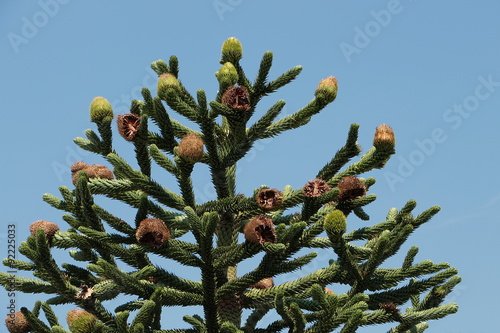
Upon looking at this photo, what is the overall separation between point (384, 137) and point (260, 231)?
195cm

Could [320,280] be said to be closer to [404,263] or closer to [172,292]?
[404,263]

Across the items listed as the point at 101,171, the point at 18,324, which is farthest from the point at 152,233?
the point at 18,324

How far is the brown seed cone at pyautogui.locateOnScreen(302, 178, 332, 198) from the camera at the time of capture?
736 cm

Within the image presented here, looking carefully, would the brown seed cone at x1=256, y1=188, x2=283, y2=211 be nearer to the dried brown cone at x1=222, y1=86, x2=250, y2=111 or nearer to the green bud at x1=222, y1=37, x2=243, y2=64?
the dried brown cone at x1=222, y1=86, x2=250, y2=111

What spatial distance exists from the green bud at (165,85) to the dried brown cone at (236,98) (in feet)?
2.24

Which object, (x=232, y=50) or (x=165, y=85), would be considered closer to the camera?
(x=165, y=85)

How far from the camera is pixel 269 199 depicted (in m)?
7.29

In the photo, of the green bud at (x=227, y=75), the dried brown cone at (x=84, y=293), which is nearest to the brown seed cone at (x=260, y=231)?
the green bud at (x=227, y=75)

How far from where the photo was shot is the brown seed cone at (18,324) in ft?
25.1

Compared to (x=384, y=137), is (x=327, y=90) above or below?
above

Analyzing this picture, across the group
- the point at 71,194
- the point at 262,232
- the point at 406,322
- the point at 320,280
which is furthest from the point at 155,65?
the point at 406,322

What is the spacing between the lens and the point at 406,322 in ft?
24.6

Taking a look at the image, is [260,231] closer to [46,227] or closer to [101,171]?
[101,171]

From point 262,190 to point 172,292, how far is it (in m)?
1.53
